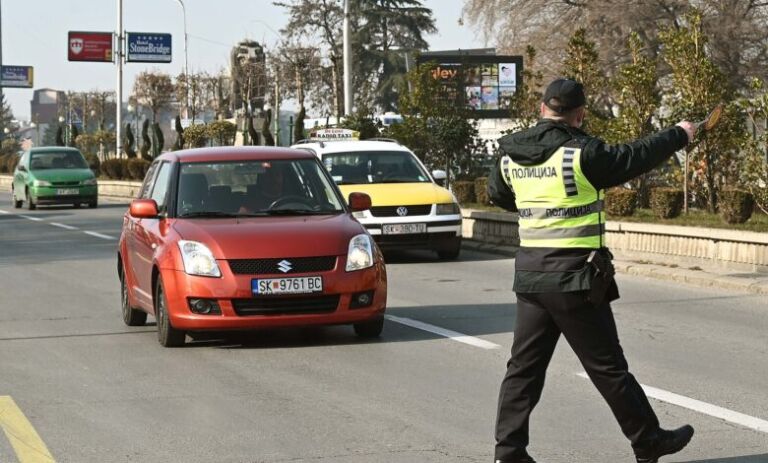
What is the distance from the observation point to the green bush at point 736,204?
18.9 meters

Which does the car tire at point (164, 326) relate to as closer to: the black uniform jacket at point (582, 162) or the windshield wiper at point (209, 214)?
the windshield wiper at point (209, 214)

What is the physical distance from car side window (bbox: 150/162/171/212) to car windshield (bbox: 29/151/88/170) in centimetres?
2678

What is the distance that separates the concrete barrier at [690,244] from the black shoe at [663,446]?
10.3 metres

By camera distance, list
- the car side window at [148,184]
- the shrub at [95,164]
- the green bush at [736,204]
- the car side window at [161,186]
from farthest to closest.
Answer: the shrub at [95,164], the green bush at [736,204], the car side window at [148,184], the car side window at [161,186]

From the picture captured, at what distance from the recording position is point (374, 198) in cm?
2012

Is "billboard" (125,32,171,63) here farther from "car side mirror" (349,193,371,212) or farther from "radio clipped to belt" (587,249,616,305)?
"radio clipped to belt" (587,249,616,305)

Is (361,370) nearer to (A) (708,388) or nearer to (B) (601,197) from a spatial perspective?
(A) (708,388)

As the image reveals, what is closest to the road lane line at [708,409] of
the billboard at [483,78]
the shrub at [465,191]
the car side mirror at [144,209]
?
the car side mirror at [144,209]

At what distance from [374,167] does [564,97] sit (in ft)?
49.2

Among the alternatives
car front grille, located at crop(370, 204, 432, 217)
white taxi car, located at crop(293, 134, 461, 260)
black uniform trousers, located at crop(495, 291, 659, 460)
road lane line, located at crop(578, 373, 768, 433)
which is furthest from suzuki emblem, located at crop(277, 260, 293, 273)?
car front grille, located at crop(370, 204, 432, 217)

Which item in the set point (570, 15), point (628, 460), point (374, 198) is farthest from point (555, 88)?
point (570, 15)

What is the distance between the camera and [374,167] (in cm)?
2147

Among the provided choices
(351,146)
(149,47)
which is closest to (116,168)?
(149,47)

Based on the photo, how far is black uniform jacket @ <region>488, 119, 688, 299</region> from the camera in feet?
21.0
